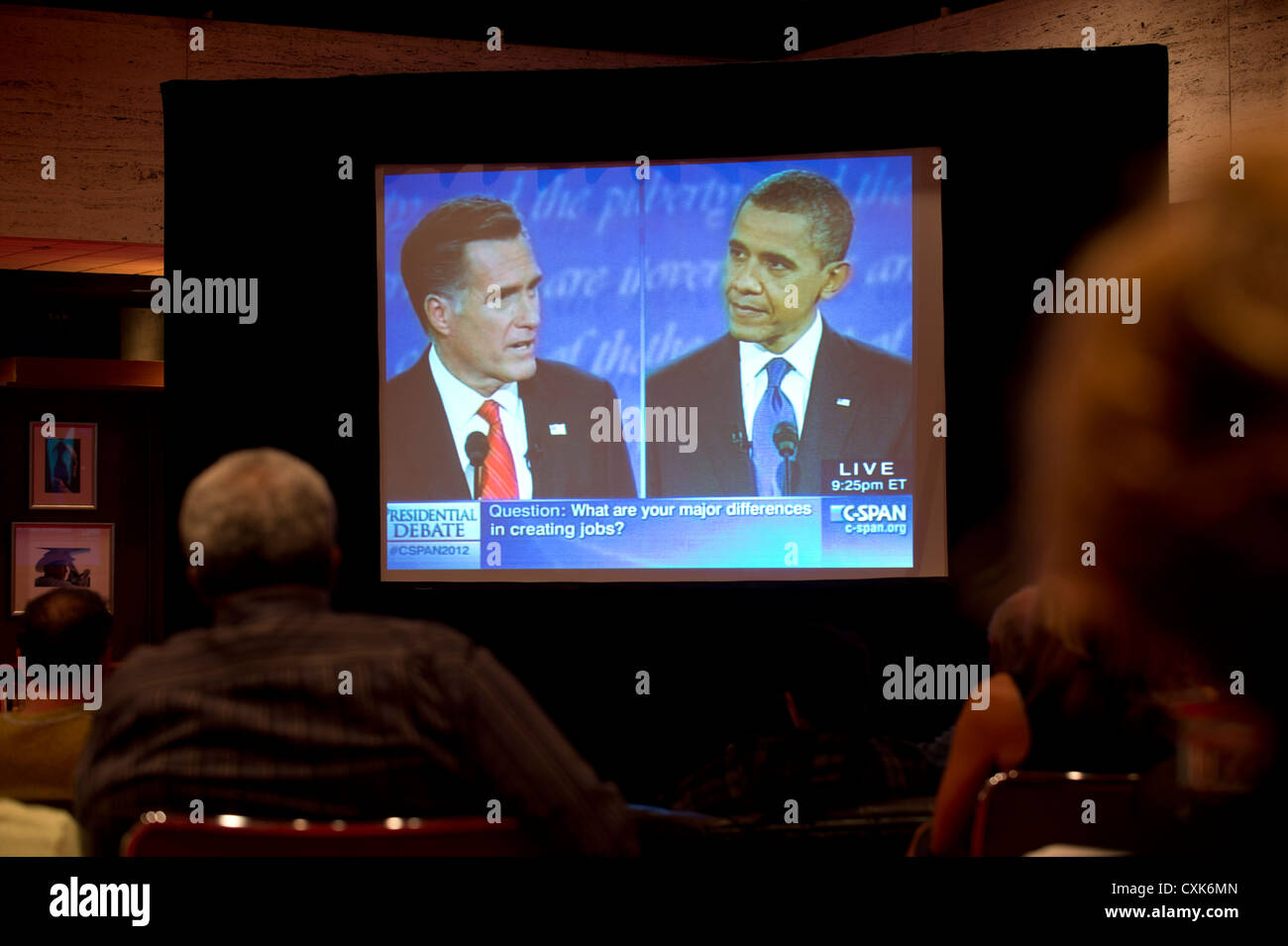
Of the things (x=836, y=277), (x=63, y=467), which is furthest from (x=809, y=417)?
(x=63, y=467)

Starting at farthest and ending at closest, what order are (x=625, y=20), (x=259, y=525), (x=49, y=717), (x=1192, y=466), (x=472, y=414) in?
(x=625, y=20)
(x=472, y=414)
(x=49, y=717)
(x=259, y=525)
(x=1192, y=466)

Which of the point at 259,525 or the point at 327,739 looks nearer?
the point at 327,739

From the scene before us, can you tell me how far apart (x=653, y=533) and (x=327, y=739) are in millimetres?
3049

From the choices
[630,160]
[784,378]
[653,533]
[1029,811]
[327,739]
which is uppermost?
[630,160]

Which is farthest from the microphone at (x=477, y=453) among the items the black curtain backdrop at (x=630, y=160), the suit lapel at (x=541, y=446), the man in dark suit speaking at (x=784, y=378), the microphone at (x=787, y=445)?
the microphone at (x=787, y=445)

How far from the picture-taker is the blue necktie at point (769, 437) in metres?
4.22

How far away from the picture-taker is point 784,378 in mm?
4250

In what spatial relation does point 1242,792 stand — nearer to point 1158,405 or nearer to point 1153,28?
point 1158,405

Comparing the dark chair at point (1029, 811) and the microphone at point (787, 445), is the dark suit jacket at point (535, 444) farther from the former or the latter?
the dark chair at point (1029, 811)

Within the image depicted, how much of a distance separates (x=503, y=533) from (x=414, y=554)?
375 mm

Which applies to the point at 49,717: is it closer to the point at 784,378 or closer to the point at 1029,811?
the point at 1029,811

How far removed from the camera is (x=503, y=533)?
4348mm

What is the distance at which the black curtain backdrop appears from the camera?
419 centimetres
